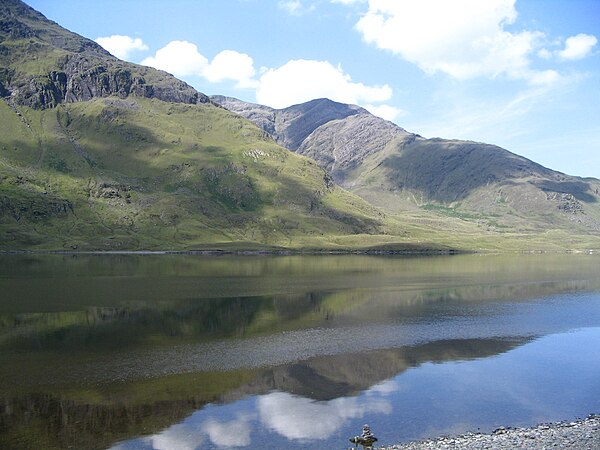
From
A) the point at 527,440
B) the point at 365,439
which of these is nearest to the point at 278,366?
the point at 365,439

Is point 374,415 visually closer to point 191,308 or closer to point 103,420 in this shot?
point 103,420

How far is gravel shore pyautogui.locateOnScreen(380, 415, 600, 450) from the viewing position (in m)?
33.0

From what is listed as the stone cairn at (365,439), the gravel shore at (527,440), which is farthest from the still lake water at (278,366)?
the gravel shore at (527,440)

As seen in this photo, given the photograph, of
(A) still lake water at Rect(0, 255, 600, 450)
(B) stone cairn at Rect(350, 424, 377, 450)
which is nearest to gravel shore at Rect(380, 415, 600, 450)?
(B) stone cairn at Rect(350, 424, 377, 450)

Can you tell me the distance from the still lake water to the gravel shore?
6.59 feet

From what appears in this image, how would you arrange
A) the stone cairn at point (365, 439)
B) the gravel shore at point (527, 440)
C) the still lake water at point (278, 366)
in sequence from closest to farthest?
the gravel shore at point (527, 440) < the stone cairn at point (365, 439) < the still lake water at point (278, 366)

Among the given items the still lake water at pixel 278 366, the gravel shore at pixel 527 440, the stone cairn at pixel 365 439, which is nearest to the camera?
the gravel shore at pixel 527 440

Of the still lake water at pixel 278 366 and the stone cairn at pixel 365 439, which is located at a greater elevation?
the stone cairn at pixel 365 439

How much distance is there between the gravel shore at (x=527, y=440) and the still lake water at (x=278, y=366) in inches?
79.1

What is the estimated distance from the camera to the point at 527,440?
34188 mm

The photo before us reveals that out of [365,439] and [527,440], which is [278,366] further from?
[527,440]

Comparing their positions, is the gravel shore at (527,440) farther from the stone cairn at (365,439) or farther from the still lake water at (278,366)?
the still lake water at (278,366)

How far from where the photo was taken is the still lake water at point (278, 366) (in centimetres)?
3788

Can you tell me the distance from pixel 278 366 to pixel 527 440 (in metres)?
26.1
